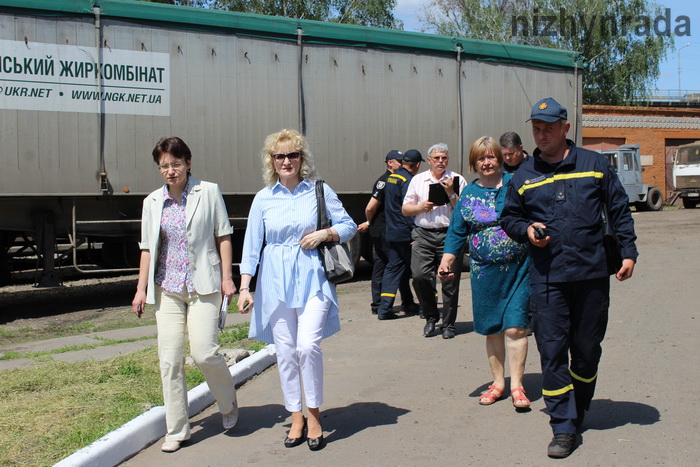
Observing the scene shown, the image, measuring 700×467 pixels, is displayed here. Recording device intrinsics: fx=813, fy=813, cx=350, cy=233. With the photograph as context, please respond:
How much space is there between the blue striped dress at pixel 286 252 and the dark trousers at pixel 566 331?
1242 mm

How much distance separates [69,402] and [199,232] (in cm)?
166

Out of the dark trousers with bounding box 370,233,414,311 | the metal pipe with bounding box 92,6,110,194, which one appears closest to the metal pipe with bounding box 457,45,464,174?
the dark trousers with bounding box 370,233,414,311

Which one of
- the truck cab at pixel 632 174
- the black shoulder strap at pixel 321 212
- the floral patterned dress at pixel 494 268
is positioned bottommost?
the floral patterned dress at pixel 494 268

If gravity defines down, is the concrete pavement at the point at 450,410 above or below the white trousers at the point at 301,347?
below

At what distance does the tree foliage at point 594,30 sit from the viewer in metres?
45.1

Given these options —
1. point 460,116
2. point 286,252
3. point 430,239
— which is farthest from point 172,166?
point 460,116

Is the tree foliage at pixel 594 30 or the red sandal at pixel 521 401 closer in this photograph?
the red sandal at pixel 521 401

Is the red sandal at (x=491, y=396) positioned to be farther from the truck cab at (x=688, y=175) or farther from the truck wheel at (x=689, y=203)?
the truck wheel at (x=689, y=203)

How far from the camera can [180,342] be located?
488cm

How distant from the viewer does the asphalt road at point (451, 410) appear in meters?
4.55

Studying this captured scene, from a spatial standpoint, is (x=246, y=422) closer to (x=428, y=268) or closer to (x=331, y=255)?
(x=331, y=255)

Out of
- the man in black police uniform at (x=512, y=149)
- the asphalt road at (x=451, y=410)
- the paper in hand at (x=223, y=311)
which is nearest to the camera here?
the asphalt road at (x=451, y=410)

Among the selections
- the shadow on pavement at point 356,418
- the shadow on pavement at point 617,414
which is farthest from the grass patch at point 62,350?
the shadow on pavement at point 617,414

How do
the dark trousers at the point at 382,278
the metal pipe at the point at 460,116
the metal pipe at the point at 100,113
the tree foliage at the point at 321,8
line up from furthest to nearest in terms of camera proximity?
the tree foliage at the point at 321,8 → the metal pipe at the point at 460,116 → the metal pipe at the point at 100,113 → the dark trousers at the point at 382,278
